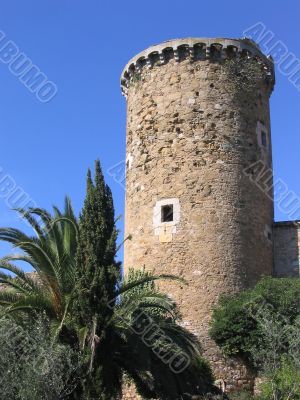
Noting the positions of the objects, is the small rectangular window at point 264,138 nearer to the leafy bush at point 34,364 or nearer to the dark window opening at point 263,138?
the dark window opening at point 263,138

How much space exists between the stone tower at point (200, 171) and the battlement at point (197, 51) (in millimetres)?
27

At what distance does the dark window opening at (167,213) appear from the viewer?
54.1 ft

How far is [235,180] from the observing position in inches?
652

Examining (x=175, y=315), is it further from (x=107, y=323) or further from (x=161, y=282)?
(x=107, y=323)

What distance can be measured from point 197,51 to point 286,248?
5.80m

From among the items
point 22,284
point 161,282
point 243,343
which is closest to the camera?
point 22,284

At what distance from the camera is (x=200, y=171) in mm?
16469

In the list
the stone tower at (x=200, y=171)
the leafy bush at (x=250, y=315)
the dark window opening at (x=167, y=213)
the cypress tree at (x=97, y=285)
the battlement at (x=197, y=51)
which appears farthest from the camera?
the battlement at (x=197, y=51)

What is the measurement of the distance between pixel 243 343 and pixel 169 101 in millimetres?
6618

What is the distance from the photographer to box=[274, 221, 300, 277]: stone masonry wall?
56.0ft

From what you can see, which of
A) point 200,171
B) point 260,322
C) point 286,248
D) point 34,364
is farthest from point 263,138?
point 34,364

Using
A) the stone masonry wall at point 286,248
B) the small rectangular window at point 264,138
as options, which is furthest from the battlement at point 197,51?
the stone masonry wall at point 286,248

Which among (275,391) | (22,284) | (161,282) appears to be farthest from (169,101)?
(275,391)

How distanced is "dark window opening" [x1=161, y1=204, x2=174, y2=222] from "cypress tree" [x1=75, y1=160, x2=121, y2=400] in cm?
418
